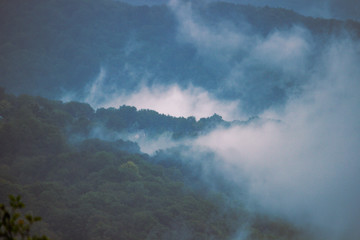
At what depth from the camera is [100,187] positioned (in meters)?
56.9

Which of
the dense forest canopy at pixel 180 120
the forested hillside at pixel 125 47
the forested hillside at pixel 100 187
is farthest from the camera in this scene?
the forested hillside at pixel 125 47

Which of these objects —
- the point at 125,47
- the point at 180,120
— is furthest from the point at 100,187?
the point at 125,47

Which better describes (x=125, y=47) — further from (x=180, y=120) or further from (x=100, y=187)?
(x=100, y=187)

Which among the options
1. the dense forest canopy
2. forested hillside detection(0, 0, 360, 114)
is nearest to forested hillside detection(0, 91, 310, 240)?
the dense forest canopy

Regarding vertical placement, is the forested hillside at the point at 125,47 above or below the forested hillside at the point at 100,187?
above

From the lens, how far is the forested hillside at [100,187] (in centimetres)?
4647

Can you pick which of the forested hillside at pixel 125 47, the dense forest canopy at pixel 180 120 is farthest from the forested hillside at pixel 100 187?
the forested hillside at pixel 125 47

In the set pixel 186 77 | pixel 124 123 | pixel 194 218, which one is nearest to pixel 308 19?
pixel 186 77

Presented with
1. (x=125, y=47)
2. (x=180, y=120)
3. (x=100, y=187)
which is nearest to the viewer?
(x=100, y=187)

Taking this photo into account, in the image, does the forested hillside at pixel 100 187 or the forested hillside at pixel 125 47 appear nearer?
the forested hillside at pixel 100 187

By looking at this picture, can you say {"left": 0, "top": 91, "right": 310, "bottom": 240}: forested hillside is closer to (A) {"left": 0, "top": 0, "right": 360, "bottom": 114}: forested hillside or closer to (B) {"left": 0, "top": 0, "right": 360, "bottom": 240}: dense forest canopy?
(B) {"left": 0, "top": 0, "right": 360, "bottom": 240}: dense forest canopy

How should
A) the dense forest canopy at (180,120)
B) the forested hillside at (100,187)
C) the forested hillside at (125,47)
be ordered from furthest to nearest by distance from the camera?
the forested hillside at (125,47)
the dense forest canopy at (180,120)
the forested hillside at (100,187)

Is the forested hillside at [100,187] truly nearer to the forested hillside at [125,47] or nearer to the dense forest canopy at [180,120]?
the dense forest canopy at [180,120]

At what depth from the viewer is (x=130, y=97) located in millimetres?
125188
